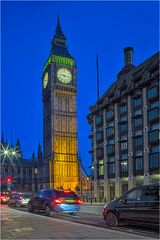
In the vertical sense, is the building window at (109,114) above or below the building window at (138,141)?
above

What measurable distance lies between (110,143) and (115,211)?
59697 mm

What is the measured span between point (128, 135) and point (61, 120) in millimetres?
70296

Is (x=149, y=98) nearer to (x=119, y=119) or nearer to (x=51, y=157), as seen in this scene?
(x=119, y=119)

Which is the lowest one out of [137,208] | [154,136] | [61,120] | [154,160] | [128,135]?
[137,208]

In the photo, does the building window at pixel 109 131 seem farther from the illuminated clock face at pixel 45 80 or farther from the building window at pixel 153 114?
the illuminated clock face at pixel 45 80

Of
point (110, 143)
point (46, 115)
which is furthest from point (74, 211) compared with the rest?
point (46, 115)

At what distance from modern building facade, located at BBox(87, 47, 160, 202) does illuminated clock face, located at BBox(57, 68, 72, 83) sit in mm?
57060

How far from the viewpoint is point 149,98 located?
63250mm

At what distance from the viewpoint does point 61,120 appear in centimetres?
13725

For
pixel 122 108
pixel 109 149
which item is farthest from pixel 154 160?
pixel 109 149

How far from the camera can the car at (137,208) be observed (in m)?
14.1

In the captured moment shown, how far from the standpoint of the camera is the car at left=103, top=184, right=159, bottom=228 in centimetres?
1407

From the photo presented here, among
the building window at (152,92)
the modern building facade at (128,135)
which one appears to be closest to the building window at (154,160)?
the modern building facade at (128,135)

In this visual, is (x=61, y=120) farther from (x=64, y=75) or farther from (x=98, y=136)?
(x=98, y=136)
